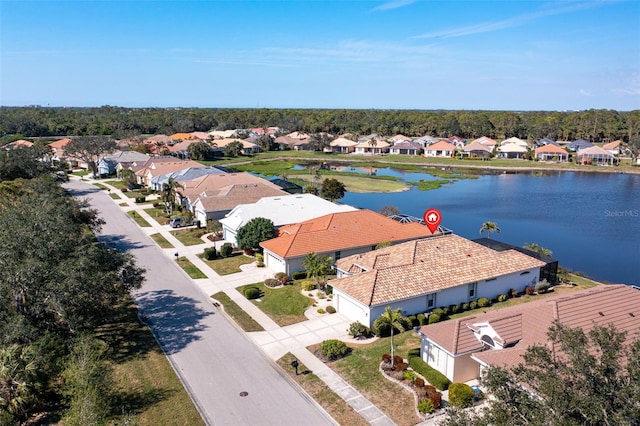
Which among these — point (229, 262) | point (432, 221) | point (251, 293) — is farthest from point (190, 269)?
point (432, 221)

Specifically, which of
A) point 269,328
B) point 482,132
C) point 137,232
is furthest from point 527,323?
point 482,132

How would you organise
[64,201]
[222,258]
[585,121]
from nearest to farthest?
[64,201] < [222,258] < [585,121]

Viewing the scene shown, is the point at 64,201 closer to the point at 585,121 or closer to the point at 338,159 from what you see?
the point at 338,159

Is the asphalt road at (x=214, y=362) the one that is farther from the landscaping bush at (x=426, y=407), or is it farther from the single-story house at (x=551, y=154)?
the single-story house at (x=551, y=154)

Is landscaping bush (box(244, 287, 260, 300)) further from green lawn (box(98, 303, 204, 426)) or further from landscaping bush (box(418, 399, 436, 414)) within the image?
landscaping bush (box(418, 399, 436, 414))

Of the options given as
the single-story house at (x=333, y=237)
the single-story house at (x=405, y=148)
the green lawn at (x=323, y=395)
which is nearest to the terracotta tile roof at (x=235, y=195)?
the single-story house at (x=333, y=237)

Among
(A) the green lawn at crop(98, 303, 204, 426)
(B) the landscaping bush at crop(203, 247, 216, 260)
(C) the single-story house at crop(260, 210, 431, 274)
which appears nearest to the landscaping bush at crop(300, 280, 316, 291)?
(C) the single-story house at crop(260, 210, 431, 274)
